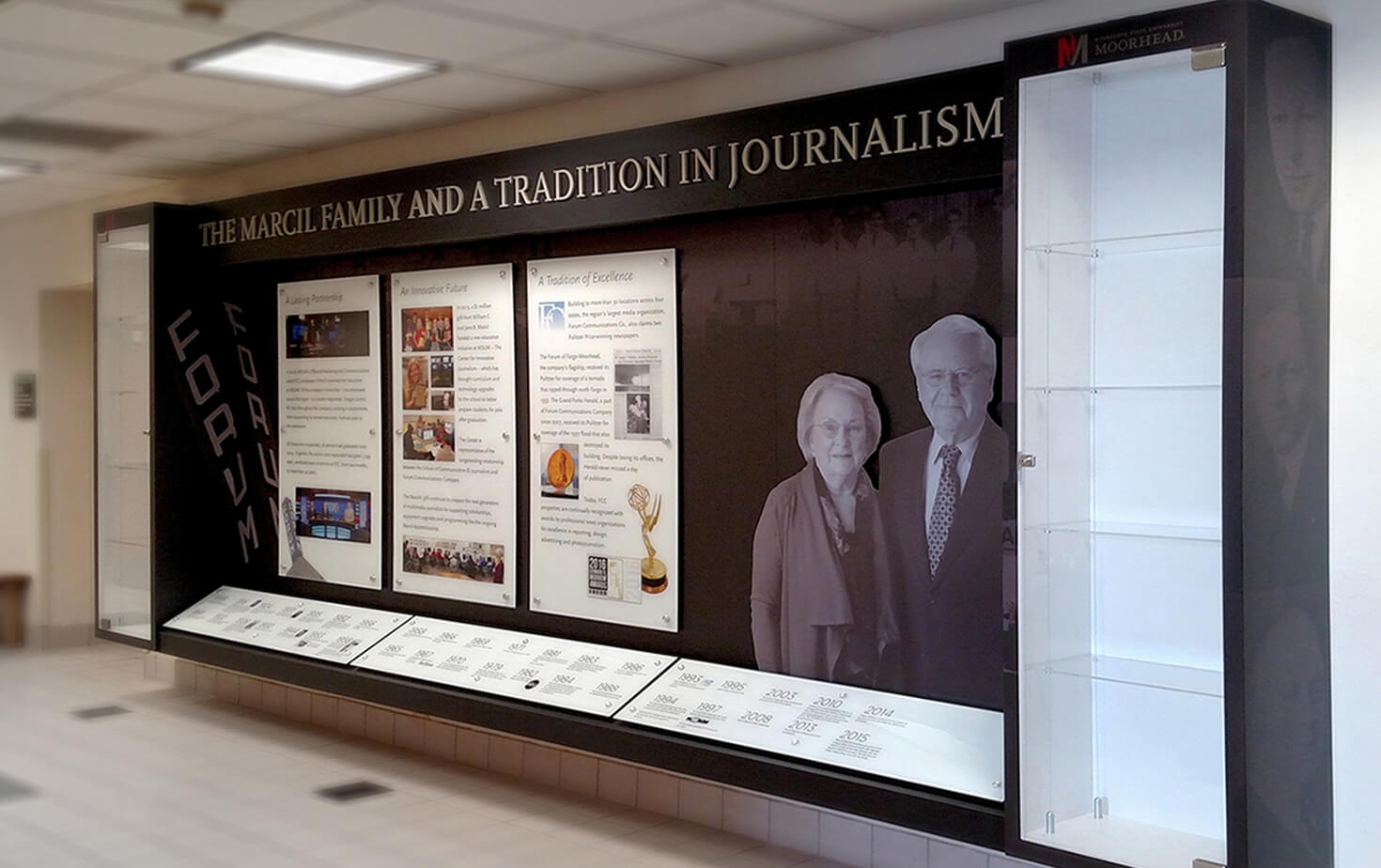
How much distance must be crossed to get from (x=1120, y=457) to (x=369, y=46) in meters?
3.02

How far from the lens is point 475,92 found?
18.6 ft

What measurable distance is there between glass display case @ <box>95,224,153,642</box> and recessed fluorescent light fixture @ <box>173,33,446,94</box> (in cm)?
267

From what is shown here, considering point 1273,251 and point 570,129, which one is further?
point 570,129

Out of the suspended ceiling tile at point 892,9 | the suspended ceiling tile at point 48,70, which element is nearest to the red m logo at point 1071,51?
the suspended ceiling tile at point 892,9

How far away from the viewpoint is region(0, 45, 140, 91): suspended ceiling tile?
16.8 ft

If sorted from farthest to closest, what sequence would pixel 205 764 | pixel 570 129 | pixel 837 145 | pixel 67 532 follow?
pixel 67 532 → pixel 205 764 → pixel 570 129 → pixel 837 145

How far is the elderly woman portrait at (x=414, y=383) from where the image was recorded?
664 centimetres

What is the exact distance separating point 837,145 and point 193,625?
485cm

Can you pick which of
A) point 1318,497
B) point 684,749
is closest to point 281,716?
point 684,749

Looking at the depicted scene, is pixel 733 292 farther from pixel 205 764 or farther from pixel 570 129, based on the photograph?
pixel 205 764

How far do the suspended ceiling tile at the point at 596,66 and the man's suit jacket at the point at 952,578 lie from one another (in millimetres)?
1731

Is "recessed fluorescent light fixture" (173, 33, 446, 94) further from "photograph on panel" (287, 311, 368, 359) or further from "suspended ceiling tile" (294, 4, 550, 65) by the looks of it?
"photograph on panel" (287, 311, 368, 359)

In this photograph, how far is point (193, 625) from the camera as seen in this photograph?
746cm

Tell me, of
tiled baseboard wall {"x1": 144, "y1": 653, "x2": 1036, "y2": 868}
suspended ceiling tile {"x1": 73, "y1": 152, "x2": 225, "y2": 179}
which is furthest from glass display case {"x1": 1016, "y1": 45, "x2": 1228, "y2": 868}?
suspended ceiling tile {"x1": 73, "y1": 152, "x2": 225, "y2": 179}
